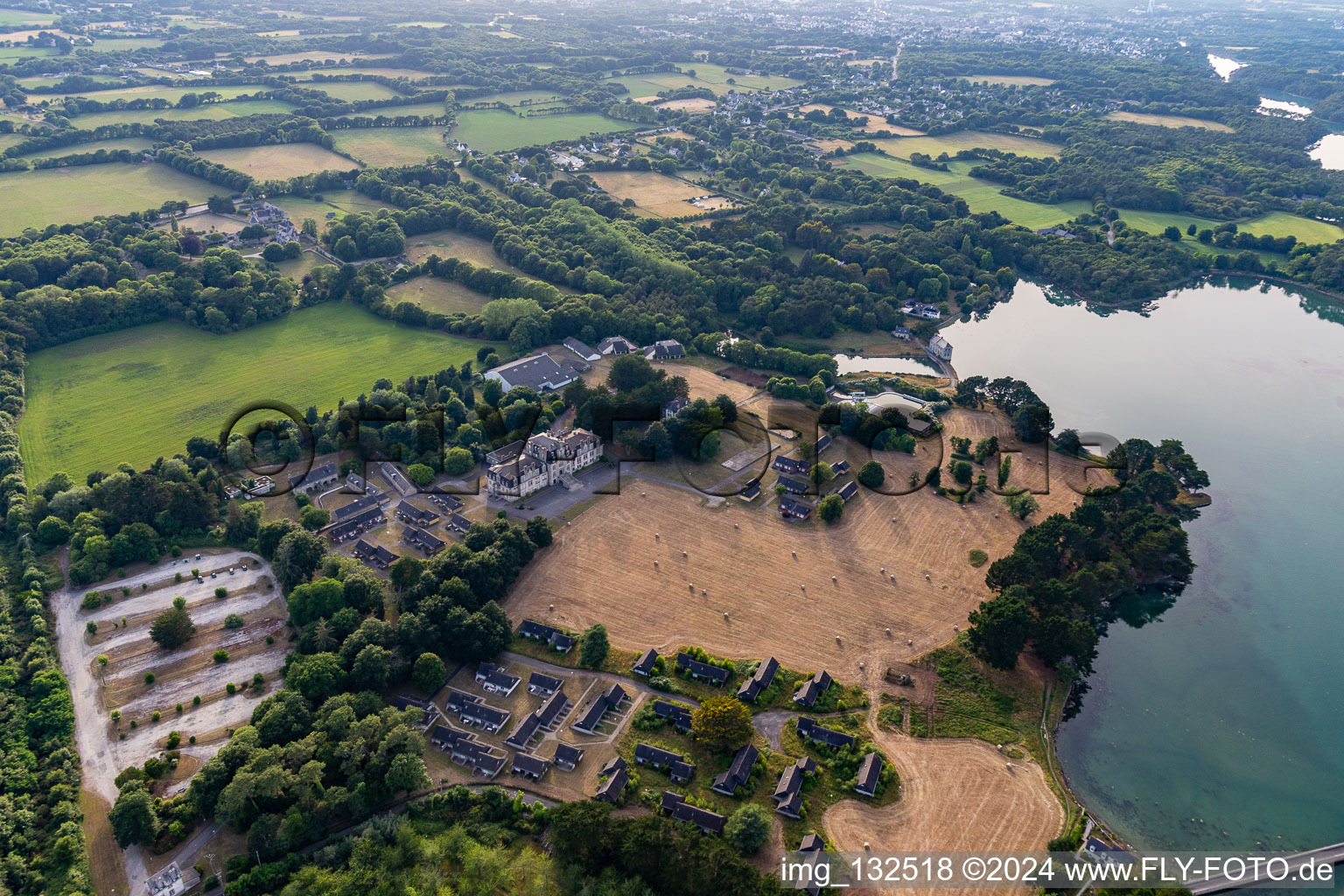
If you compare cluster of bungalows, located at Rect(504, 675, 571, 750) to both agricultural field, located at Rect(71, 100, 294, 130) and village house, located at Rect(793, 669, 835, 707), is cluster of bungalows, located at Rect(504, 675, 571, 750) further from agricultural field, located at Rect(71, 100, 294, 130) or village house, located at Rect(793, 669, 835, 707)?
agricultural field, located at Rect(71, 100, 294, 130)

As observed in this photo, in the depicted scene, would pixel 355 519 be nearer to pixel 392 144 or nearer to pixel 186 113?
pixel 392 144

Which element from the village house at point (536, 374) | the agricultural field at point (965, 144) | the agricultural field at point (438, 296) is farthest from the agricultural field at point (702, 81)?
the village house at point (536, 374)

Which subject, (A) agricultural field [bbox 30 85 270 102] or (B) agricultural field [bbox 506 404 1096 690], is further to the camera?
(A) agricultural field [bbox 30 85 270 102]

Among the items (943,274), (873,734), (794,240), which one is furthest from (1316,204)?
(873,734)

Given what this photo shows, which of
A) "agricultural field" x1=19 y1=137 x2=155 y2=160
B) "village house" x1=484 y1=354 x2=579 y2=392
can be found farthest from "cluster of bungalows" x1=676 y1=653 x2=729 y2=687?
"agricultural field" x1=19 y1=137 x2=155 y2=160

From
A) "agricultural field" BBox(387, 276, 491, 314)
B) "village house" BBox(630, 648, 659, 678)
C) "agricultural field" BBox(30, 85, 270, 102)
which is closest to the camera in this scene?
"village house" BBox(630, 648, 659, 678)

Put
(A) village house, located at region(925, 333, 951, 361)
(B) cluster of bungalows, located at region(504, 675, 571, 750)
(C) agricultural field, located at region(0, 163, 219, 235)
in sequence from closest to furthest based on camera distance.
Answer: (B) cluster of bungalows, located at region(504, 675, 571, 750)
(A) village house, located at region(925, 333, 951, 361)
(C) agricultural field, located at region(0, 163, 219, 235)

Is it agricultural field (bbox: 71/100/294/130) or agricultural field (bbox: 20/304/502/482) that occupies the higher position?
agricultural field (bbox: 71/100/294/130)
